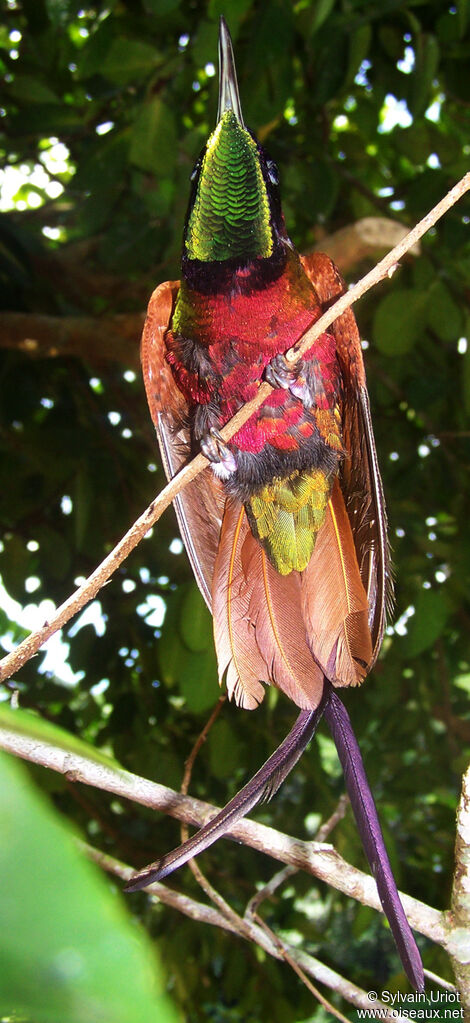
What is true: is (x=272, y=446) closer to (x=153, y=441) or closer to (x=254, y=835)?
(x=254, y=835)

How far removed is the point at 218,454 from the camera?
135cm

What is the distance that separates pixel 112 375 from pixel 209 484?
3.43 feet

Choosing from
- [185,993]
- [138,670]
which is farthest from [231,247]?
[185,993]

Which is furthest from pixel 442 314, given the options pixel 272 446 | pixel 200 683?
pixel 200 683

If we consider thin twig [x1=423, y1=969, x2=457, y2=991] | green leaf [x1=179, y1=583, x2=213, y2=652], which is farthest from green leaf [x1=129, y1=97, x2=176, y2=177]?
thin twig [x1=423, y1=969, x2=457, y2=991]

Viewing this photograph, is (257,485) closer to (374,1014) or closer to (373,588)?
(373,588)

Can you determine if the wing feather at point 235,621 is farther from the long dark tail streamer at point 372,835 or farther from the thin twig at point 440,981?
the thin twig at point 440,981

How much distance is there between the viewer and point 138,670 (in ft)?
7.27

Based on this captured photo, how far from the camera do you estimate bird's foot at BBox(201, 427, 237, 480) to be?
1.34 meters

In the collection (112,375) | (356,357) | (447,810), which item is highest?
(112,375)

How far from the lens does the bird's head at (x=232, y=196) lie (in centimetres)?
132

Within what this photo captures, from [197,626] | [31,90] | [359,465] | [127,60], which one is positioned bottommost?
[197,626]

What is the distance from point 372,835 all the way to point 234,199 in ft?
3.40

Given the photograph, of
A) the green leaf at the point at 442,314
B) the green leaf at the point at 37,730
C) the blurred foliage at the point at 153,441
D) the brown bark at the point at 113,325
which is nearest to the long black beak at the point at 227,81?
the blurred foliage at the point at 153,441
